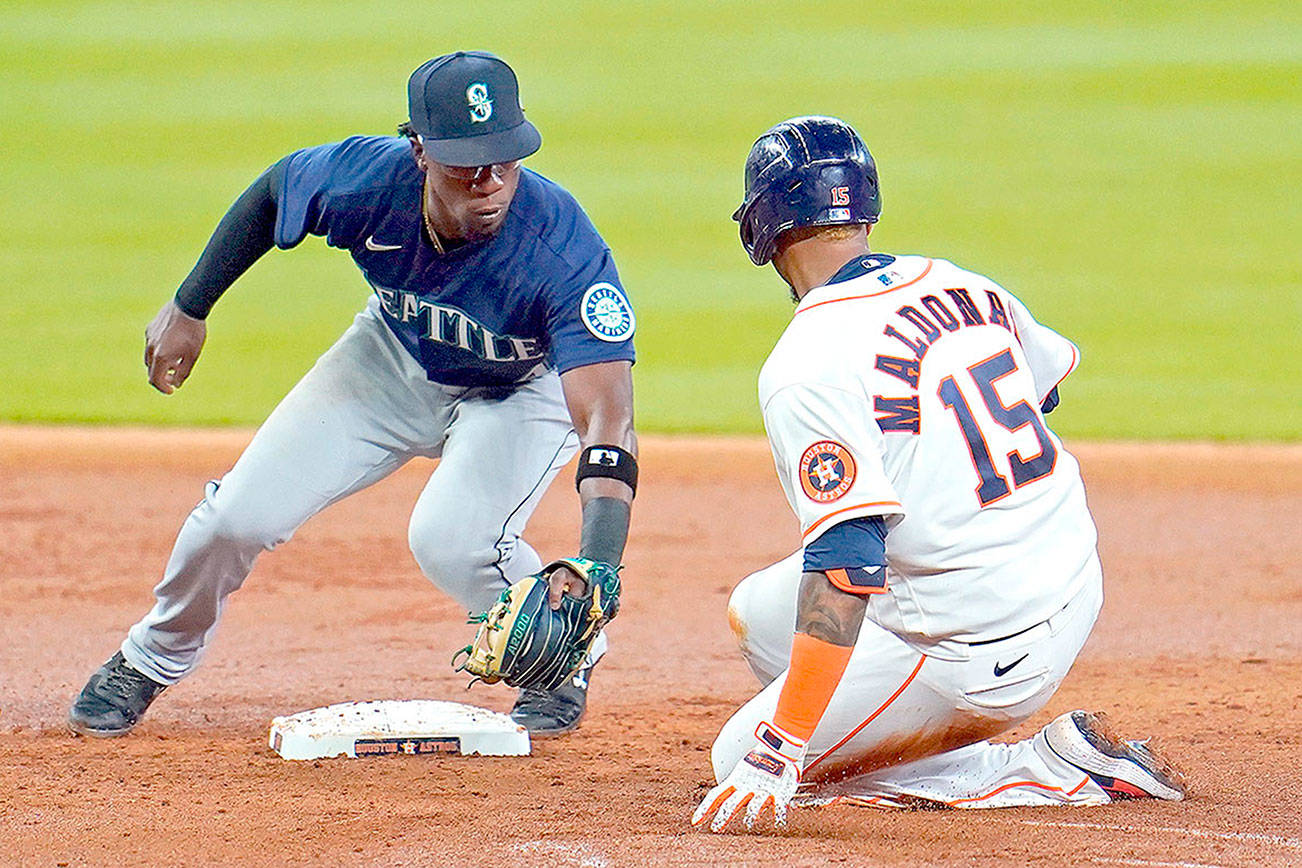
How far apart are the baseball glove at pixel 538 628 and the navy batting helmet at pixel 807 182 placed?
766 mm

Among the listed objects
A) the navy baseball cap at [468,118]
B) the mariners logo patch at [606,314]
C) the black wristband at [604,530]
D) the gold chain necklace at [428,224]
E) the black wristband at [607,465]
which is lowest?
the black wristband at [604,530]

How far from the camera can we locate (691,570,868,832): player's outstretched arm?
2.91m

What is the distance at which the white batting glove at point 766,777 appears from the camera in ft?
9.73

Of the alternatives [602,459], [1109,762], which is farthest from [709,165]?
[1109,762]

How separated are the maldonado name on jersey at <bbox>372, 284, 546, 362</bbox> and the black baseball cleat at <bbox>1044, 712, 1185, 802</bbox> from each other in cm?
157

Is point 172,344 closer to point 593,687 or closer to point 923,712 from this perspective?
point 593,687

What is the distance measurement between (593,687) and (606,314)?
1.57 meters

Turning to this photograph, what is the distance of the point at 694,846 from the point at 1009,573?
81 centimetres

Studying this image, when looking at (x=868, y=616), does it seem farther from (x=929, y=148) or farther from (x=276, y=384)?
(x=929, y=148)

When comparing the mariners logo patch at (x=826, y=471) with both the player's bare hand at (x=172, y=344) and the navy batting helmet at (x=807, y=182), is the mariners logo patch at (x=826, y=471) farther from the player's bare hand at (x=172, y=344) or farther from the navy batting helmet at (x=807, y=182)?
the player's bare hand at (x=172, y=344)

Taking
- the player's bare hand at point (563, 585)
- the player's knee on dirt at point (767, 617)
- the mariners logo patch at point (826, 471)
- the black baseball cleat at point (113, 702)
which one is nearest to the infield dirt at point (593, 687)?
the black baseball cleat at point (113, 702)

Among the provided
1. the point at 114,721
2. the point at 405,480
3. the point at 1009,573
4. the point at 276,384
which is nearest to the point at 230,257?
the point at 114,721

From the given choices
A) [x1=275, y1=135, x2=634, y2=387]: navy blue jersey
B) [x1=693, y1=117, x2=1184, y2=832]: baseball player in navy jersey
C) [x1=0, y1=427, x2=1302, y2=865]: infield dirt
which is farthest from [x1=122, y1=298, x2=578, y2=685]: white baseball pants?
[x1=693, y1=117, x2=1184, y2=832]: baseball player in navy jersey

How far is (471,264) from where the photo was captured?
12.8ft
